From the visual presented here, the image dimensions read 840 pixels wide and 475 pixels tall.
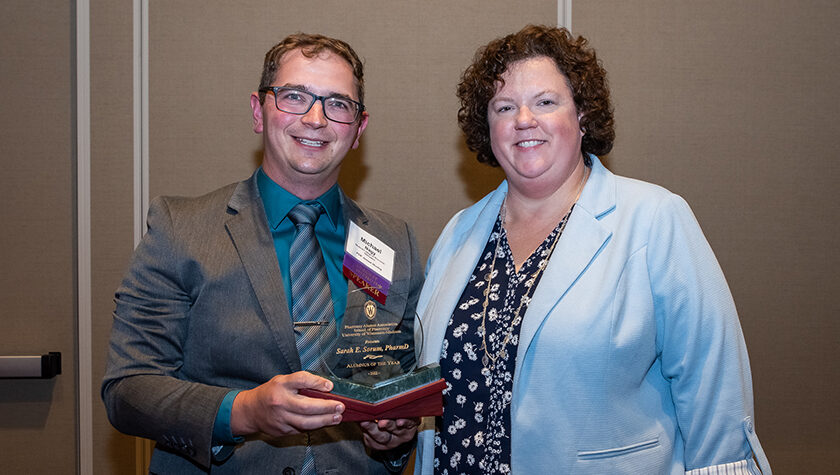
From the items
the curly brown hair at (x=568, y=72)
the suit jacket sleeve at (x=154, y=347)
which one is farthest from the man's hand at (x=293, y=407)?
the curly brown hair at (x=568, y=72)

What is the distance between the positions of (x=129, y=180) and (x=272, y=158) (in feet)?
3.58

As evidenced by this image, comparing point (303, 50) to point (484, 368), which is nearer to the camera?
point (484, 368)

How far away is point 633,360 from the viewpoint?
1.54 meters

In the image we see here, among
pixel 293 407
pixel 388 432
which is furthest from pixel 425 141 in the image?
pixel 293 407

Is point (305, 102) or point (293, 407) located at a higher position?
point (305, 102)

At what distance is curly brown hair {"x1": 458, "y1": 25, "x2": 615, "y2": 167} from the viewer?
5.72 ft

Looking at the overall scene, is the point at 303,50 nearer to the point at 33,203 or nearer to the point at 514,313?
the point at 514,313

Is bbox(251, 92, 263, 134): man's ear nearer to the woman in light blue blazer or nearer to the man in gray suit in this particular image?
the man in gray suit

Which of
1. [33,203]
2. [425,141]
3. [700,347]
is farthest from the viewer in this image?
[425,141]

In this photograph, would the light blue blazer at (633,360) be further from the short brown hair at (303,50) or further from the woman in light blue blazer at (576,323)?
the short brown hair at (303,50)

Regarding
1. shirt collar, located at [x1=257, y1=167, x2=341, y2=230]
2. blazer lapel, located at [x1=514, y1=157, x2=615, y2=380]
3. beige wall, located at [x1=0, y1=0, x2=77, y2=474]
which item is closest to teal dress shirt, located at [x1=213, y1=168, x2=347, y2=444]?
shirt collar, located at [x1=257, y1=167, x2=341, y2=230]

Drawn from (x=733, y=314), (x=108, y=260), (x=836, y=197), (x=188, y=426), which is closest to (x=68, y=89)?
(x=108, y=260)

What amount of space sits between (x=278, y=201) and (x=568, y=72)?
87 cm

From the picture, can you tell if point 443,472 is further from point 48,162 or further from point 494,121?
point 48,162
